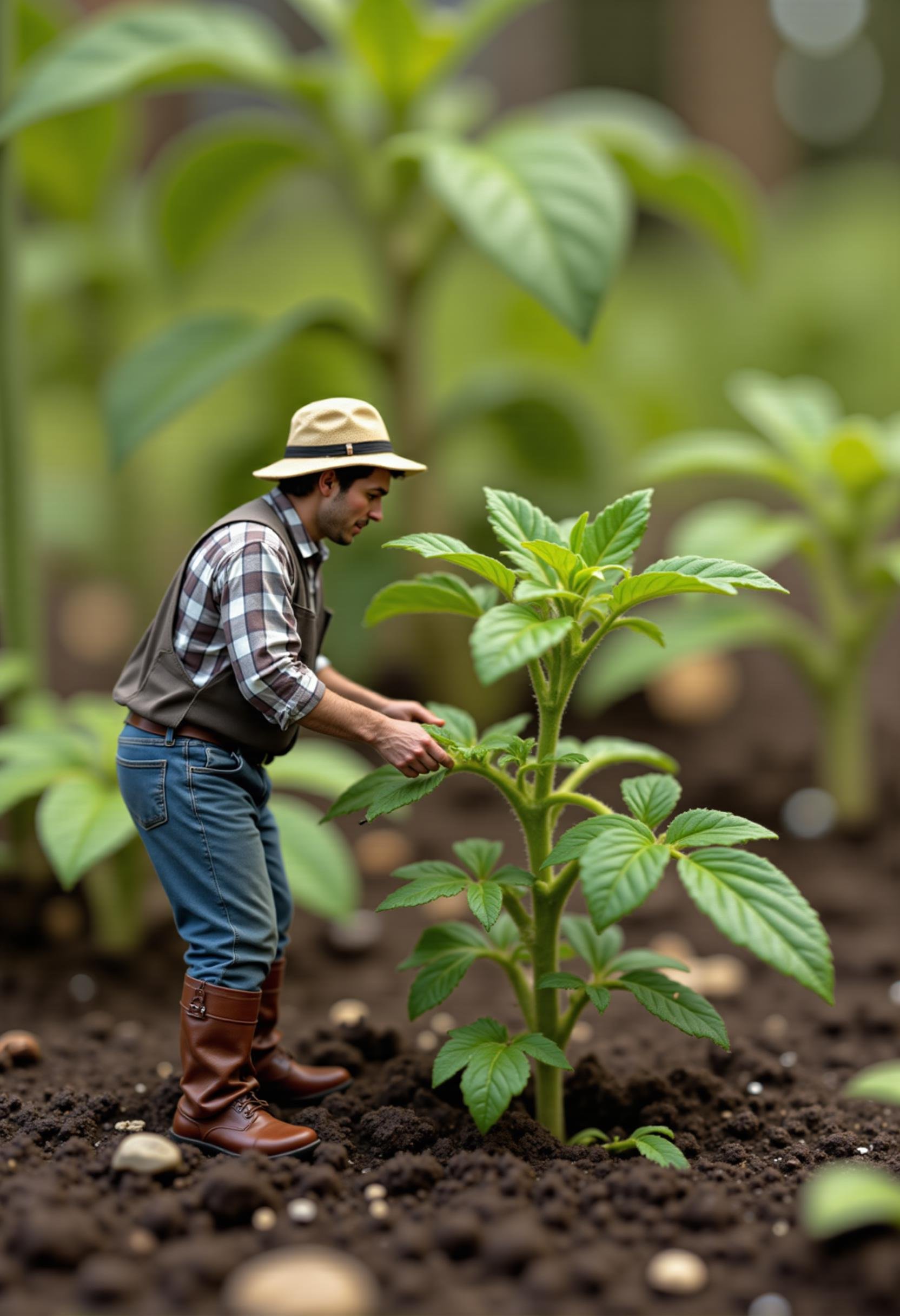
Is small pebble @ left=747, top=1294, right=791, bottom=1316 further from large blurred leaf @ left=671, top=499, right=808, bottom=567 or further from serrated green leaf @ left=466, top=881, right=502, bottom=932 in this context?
large blurred leaf @ left=671, top=499, right=808, bottom=567

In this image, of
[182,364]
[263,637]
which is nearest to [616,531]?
[263,637]

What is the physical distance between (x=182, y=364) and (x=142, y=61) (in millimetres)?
450

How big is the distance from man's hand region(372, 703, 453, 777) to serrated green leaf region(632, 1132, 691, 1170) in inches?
16.5

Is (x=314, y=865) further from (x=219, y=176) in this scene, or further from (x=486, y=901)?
(x=219, y=176)

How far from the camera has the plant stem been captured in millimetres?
2002

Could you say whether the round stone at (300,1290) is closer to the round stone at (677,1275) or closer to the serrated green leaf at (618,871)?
the round stone at (677,1275)

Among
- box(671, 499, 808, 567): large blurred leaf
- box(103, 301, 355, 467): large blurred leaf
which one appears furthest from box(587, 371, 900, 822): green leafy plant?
box(103, 301, 355, 467): large blurred leaf

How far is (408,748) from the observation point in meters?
1.21

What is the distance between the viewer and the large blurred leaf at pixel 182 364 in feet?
6.34

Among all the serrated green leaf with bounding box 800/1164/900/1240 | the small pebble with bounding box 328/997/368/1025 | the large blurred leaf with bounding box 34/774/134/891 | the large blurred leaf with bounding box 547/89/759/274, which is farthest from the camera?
the large blurred leaf with bounding box 547/89/759/274

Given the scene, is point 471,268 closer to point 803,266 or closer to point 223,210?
point 803,266

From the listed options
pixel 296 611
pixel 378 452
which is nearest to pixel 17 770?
pixel 296 611

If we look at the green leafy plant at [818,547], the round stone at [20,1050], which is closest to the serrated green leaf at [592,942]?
the round stone at [20,1050]

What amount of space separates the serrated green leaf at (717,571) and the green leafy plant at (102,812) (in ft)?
2.38
